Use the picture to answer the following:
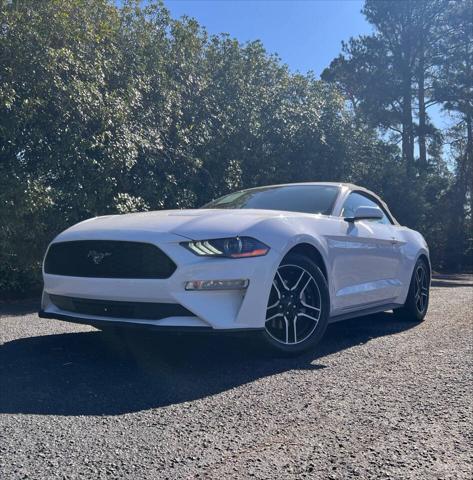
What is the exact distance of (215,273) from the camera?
13.0ft

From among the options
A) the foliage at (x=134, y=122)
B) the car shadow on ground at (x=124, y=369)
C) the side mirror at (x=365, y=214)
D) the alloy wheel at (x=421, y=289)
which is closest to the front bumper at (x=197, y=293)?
the car shadow on ground at (x=124, y=369)

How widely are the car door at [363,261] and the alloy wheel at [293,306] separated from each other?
1.27 feet

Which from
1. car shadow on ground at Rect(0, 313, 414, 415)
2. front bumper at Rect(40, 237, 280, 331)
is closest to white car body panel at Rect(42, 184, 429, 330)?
front bumper at Rect(40, 237, 280, 331)

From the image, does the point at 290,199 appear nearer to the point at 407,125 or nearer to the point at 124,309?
the point at 124,309

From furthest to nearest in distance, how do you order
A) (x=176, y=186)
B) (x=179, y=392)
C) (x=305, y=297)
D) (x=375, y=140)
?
A: 1. (x=375, y=140)
2. (x=176, y=186)
3. (x=305, y=297)
4. (x=179, y=392)

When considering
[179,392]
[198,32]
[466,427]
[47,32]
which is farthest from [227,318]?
[198,32]

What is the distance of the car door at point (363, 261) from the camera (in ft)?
16.6

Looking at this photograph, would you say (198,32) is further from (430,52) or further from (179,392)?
(430,52)

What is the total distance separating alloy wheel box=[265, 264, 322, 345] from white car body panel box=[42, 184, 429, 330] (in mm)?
193

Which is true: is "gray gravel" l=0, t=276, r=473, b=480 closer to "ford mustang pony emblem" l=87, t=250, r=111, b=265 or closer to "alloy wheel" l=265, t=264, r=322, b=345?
"alloy wheel" l=265, t=264, r=322, b=345

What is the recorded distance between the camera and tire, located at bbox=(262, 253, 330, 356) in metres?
4.33

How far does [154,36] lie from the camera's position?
13000 millimetres

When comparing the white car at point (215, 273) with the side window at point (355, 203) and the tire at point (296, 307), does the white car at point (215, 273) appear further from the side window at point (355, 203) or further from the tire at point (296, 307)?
the side window at point (355, 203)

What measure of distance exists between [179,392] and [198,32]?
12.7 meters
